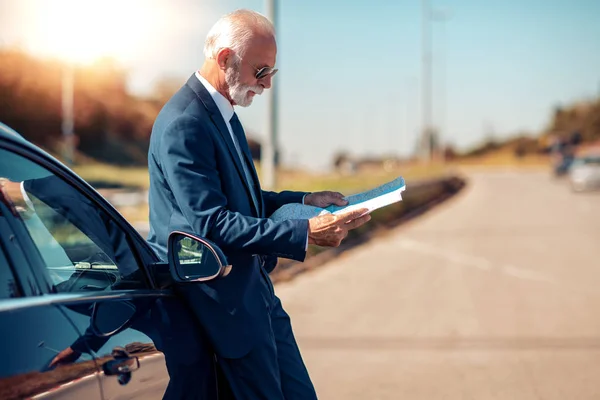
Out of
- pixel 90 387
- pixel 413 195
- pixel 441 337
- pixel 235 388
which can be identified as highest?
pixel 90 387

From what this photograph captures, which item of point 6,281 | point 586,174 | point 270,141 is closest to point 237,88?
point 6,281

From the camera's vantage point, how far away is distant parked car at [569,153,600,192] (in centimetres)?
4203

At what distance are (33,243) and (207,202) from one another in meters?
0.50

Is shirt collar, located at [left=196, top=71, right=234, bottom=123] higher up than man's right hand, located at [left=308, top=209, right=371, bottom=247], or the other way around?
shirt collar, located at [left=196, top=71, right=234, bottom=123]

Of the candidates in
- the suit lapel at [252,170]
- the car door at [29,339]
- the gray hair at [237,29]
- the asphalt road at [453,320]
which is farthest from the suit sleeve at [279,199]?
the asphalt road at [453,320]

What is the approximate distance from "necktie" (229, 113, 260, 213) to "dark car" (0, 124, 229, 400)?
0.94 feet

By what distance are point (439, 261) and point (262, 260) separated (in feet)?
36.9

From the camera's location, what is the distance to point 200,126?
271cm

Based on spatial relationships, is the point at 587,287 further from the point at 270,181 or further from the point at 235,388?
the point at 235,388

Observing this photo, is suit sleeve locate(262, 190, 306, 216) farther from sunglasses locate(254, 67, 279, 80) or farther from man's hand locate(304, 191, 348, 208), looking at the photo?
sunglasses locate(254, 67, 279, 80)

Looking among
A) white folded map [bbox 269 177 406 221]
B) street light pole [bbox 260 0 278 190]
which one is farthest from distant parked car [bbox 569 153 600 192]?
white folded map [bbox 269 177 406 221]

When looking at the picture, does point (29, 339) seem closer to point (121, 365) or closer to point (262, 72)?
point (121, 365)

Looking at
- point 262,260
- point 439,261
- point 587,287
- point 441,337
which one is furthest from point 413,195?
point 262,260

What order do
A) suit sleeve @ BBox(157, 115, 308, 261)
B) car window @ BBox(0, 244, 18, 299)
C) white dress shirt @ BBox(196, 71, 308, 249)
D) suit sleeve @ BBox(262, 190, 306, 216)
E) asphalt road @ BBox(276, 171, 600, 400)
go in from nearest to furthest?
car window @ BBox(0, 244, 18, 299), suit sleeve @ BBox(157, 115, 308, 261), white dress shirt @ BBox(196, 71, 308, 249), suit sleeve @ BBox(262, 190, 306, 216), asphalt road @ BBox(276, 171, 600, 400)
